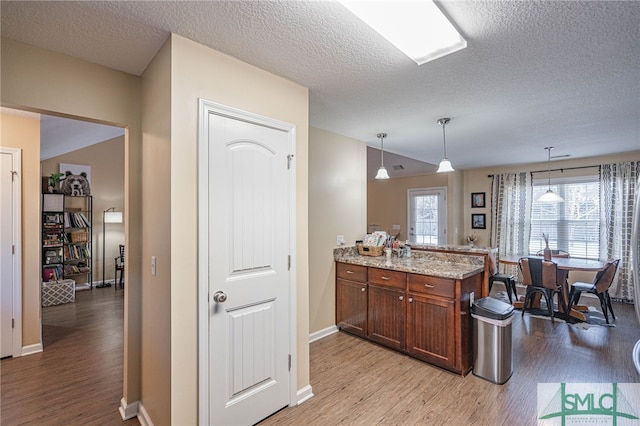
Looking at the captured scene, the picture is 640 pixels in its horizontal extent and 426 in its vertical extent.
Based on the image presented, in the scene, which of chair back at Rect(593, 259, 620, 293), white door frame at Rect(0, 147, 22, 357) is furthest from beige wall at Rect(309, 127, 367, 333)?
chair back at Rect(593, 259, 620, 293)

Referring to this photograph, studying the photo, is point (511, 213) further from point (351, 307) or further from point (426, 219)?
point (351, 307)

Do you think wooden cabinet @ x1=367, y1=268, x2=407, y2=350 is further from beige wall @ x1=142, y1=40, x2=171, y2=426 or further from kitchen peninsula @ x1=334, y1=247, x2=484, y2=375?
beige wall @ x1=142, y1=40, x2=171, y2=426

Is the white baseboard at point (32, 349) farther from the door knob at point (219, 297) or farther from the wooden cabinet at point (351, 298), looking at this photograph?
the wooden cabinet at point (351, 298)

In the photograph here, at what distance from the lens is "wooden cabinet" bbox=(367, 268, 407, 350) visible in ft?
10.0

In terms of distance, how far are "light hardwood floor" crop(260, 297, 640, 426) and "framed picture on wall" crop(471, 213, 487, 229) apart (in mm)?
3152

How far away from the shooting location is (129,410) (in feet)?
7.09

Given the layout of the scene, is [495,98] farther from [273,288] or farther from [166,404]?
[166,404]

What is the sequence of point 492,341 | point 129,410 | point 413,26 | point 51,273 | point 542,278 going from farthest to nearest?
1. point 51,273
2. point 542,278
3. point 492,341
4. point 129,410
5. point 413,26

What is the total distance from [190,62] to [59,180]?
5.92 meters

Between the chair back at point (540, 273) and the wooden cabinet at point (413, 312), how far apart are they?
1574 mm

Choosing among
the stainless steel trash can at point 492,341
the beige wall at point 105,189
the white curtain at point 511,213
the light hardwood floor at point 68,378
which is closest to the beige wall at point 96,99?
the light hardwood floor at point 68,378

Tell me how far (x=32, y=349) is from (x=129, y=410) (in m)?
1.92

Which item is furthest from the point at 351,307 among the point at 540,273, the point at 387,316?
the point at 540,273

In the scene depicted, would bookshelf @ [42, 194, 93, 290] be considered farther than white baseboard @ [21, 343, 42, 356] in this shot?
Yes
